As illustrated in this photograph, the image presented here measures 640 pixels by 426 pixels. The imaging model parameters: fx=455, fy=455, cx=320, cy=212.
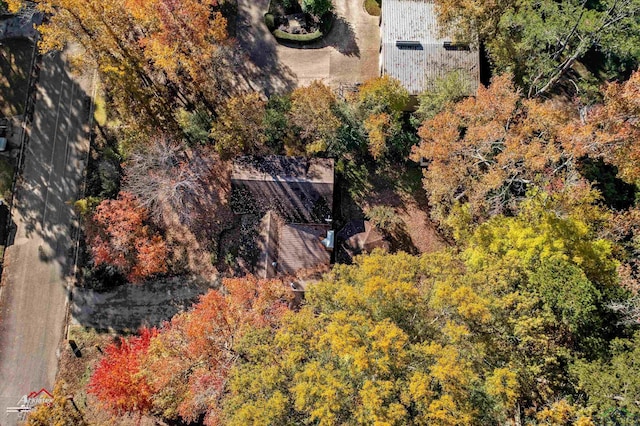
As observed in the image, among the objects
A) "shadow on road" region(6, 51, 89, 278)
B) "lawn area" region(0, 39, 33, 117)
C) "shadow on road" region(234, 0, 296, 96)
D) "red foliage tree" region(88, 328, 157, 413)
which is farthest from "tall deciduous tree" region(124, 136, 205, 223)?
"lawn area" region(0, 39, 33, 117)

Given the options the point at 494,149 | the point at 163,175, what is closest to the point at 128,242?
the point at 163,175

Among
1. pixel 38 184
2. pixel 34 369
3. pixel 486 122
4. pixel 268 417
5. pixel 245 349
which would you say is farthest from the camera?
pixel 38 184

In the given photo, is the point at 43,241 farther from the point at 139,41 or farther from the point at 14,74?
the point at 139,41

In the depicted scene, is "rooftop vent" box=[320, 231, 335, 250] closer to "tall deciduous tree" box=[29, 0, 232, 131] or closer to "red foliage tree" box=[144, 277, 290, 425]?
"red foliage tree" box=[144, 277, 290, 425]

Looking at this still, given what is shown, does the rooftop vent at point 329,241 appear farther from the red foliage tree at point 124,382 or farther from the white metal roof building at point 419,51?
the red foliage tree at point 124,382

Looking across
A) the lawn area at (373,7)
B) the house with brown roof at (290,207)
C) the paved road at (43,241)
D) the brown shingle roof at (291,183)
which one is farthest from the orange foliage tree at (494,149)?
the paved road at (43,241)

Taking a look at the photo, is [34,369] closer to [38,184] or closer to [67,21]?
[38,184]

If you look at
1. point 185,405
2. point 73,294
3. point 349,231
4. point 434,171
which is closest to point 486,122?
point 434,171
